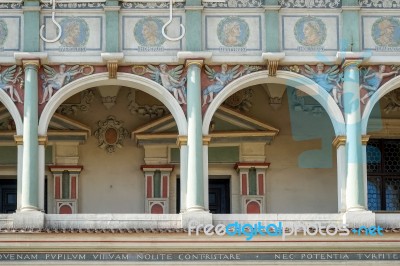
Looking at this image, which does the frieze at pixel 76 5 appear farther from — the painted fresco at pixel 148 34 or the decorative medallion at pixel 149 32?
the decorative medallion at pixel 149 32

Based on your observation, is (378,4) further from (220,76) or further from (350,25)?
(220,76)

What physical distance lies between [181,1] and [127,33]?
1.21 m

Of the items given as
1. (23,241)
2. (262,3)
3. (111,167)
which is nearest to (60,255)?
(23,241)

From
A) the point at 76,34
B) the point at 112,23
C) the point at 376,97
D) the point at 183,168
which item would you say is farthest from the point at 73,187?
the point at 376,97

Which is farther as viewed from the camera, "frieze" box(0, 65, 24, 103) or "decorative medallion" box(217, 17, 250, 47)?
"decorative medallion" box(217, 17, 250, 47)

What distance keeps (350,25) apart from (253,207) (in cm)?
428

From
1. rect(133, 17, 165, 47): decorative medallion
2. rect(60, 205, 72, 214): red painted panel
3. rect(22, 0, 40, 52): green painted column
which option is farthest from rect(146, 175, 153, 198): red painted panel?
rect(22, 0, 40, 52): green painted column

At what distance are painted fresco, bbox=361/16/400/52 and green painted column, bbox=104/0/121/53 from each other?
15.5ft

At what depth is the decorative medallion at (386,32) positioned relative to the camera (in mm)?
30406

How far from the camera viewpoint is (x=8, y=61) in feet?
98.5

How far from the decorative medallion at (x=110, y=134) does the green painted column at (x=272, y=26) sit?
12.8ft

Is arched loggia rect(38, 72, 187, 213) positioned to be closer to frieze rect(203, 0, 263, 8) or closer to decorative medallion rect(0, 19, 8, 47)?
decorative medallion rect(0, 19, 8, 47)

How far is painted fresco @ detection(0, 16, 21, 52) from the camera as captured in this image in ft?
99.0

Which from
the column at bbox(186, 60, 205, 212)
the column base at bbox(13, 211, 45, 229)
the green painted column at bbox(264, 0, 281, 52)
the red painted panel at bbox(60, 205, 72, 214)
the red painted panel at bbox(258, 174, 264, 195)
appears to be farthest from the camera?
the red painted panel at bbox(258, 174, 264, 195)
